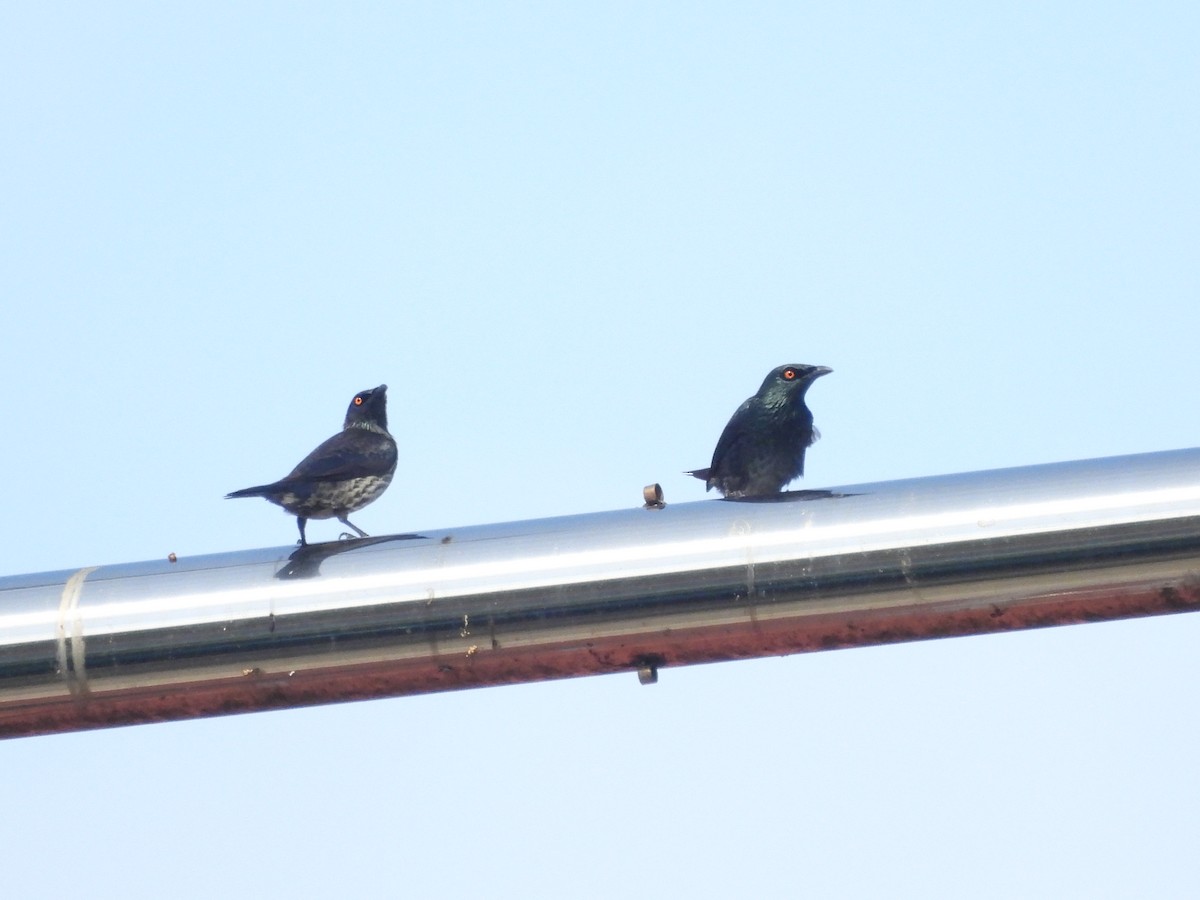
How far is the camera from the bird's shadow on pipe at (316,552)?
2859mm

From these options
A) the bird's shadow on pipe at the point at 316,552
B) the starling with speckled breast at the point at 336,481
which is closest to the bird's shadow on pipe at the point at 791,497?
the bird's shadow on pipe at the point at 316,552

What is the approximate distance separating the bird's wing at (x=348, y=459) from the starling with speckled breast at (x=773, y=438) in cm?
196

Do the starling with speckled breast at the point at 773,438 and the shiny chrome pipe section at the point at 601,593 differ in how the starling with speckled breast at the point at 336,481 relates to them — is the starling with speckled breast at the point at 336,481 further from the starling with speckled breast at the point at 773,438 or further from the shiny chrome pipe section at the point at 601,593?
the shiny chrome pipe section at the point at 601,593

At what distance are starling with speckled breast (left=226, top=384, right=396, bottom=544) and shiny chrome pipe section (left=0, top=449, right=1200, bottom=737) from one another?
3.15 meters

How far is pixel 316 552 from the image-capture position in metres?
2.93

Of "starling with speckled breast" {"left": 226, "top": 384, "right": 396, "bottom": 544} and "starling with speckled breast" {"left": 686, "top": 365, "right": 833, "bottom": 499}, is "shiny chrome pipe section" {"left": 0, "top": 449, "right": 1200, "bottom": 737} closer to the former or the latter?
"starling with speckled breast" {"left": 226, "top": 384, "right": 396, "bottom": 544}

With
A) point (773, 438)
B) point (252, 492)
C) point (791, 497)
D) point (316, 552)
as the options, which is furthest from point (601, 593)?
point (773, 438)

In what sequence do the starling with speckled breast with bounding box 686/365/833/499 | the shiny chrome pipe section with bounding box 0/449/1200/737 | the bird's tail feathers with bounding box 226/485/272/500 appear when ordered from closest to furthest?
the shiny chrome pipe section with bounding box 0/449/1200/737, the bird's tail feathers with bounding box 226/485/272/500, the starling with speckled breast with bounding box 686/365/833/499

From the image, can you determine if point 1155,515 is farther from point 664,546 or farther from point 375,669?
point 375,669

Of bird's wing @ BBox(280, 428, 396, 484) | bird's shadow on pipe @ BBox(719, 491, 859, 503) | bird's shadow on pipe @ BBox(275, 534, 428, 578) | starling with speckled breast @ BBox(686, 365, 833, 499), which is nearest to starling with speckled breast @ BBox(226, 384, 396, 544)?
bird's wing @ BBox(280, 428, 396, 484)

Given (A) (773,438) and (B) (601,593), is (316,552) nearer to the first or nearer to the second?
(B) (601,593)

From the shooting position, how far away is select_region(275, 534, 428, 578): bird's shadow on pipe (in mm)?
2859

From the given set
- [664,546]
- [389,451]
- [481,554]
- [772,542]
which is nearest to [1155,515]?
[772,542]

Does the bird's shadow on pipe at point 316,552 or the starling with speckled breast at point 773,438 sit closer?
the bird's shadow on pipe at point 316,552
